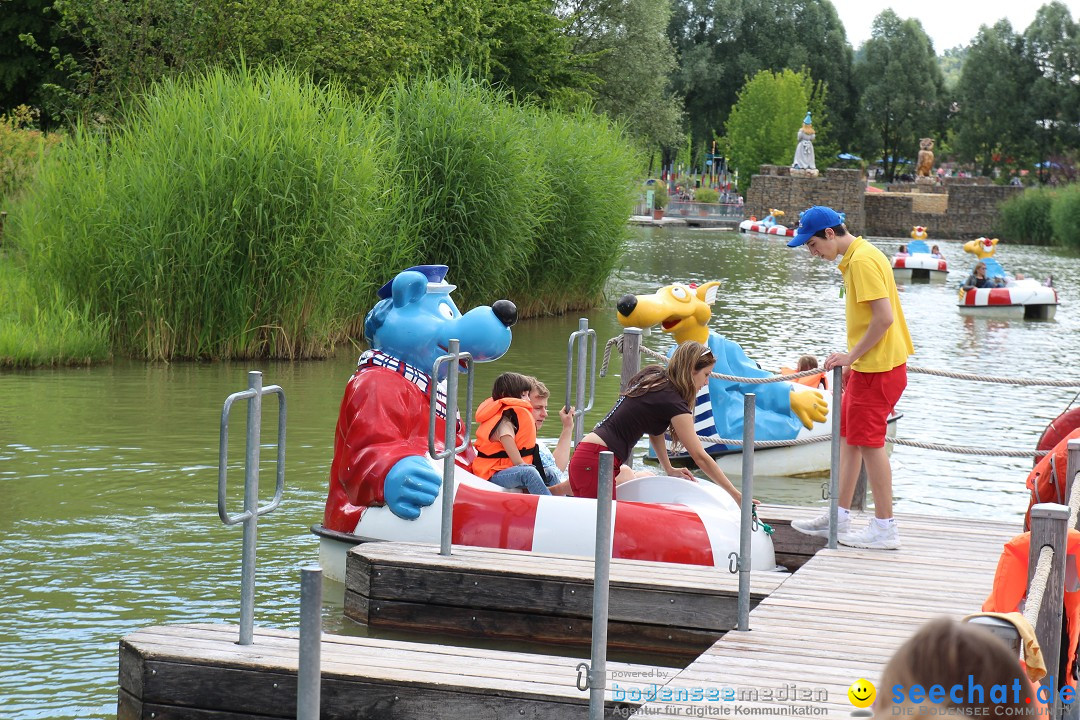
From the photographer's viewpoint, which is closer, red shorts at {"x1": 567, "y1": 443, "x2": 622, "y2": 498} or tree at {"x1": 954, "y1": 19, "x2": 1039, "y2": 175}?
red shorts at {"x1": 567, "y1": 443, "x2": 622, "y2": 498}

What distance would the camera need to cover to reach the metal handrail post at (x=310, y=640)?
3666 mm

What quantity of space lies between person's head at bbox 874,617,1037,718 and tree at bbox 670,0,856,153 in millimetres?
78144

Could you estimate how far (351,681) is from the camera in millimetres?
5133

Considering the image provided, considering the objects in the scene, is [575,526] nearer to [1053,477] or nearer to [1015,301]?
[1053,477]

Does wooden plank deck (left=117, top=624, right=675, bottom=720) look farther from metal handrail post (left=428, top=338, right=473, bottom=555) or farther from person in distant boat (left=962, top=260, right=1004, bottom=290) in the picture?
person in distant boat (left=962, top=260, right=1004, bottom=290)

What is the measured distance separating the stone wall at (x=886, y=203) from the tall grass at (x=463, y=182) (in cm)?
4507

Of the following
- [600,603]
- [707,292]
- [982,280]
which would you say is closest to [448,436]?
[600,603]

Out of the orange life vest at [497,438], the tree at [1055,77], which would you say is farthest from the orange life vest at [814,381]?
the tree at [1055,77]

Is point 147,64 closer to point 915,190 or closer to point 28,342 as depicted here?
point 28,342

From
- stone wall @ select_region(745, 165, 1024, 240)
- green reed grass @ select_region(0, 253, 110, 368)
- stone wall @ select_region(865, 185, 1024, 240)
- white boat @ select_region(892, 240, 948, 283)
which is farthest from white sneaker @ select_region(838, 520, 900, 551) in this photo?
stone wall @ select_region(865, 185, 1024, 240)

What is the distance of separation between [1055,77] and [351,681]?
74.3m

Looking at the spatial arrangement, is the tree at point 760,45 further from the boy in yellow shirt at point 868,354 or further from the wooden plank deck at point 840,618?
the wooden plank deck at point 840,618

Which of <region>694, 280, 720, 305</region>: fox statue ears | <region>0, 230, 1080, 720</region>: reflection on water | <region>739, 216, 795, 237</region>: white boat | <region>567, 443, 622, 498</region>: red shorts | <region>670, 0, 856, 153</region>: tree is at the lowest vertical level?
<region>0, 230, 1080, 720</region>: reflection on water

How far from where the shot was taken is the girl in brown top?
293 inches
